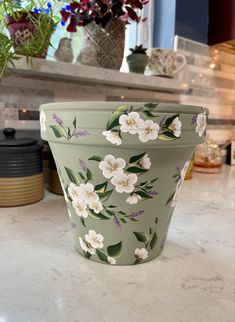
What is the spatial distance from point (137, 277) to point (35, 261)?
0.15 m

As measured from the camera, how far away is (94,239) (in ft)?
1.24

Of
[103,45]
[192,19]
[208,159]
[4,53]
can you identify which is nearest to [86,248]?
[4,53]

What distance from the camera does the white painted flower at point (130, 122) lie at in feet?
1.02

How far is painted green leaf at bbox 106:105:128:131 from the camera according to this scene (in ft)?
1.01

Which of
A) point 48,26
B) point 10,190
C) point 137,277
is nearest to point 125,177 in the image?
point 137,277

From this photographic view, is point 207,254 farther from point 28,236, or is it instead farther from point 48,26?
point 48,26

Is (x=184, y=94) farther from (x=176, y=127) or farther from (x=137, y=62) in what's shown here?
(x=176, y=127)

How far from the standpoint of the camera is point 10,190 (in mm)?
633

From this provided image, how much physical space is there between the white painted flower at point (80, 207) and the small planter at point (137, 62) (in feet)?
2.39

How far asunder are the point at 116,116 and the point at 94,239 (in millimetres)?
179

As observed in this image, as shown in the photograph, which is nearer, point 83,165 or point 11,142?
point 83,165

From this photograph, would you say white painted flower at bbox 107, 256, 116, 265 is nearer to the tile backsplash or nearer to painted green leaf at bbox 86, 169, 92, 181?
painted green leaf at bbox 86, 169, 92, 181

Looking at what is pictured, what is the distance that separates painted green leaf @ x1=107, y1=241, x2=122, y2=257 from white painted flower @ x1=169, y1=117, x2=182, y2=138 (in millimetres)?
169

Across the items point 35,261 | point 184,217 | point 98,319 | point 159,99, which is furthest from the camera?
point 159,99
